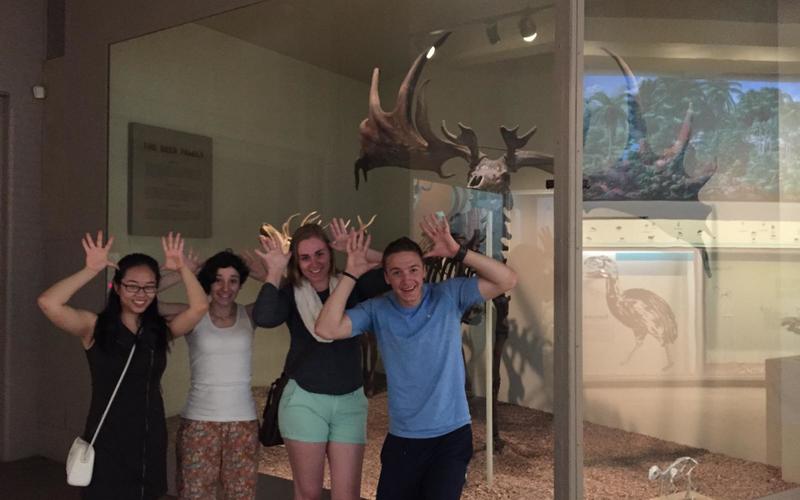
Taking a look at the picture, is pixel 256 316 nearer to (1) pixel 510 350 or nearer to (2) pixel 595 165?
(1) pixel 510 350

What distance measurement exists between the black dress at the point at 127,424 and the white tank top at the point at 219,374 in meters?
0.19

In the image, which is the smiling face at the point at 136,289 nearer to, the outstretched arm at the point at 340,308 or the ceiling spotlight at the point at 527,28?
the outstretched arm at the point at 340,308

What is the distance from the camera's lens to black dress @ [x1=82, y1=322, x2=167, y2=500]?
2.64 meters

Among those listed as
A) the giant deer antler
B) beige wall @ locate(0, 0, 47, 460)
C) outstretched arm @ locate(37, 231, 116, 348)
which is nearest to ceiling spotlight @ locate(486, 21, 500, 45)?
the giant deer antler

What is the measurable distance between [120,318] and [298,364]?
71 centimetres

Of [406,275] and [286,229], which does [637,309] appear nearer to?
[406,275]

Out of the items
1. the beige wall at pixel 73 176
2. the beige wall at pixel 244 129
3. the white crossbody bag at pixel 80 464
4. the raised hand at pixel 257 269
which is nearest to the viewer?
the white crossbody bag at pixel 80 464

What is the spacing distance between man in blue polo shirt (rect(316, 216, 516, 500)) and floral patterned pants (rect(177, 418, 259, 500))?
0.59m

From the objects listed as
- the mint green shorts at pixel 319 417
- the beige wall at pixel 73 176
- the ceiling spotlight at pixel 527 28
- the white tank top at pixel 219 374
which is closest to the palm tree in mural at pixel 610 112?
the ceiling spotlight at pixel 527 28

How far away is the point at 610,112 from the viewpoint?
138 inches

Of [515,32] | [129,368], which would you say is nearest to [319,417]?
[129,368]

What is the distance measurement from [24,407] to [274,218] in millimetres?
2605

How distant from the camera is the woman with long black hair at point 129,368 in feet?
8.71

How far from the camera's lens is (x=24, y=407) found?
530 cm
